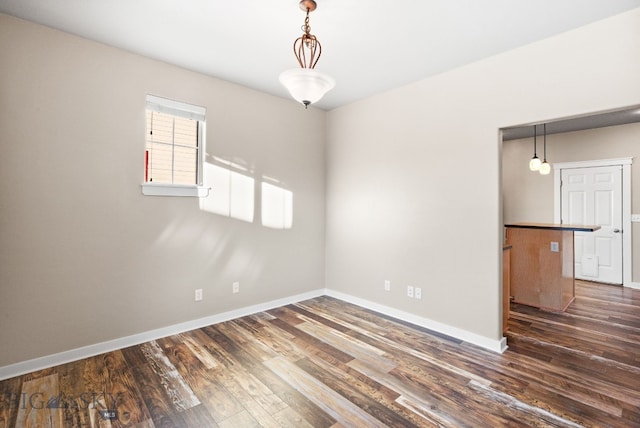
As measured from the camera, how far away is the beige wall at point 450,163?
2.46 m

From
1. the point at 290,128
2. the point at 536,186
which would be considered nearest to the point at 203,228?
the point at 290,128

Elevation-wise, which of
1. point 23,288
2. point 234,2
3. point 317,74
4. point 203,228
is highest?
point 234,2

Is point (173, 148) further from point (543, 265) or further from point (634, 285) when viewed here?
point (634, 285)

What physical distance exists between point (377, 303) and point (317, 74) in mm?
3021

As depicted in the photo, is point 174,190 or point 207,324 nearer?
point 174,190

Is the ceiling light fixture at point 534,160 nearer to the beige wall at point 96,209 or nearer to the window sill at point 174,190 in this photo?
the beige wall at point 96,209

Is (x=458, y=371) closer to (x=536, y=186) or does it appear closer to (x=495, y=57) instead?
(x=495, y=57)

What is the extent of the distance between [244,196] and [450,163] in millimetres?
2375

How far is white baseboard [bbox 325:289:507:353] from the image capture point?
115 inches

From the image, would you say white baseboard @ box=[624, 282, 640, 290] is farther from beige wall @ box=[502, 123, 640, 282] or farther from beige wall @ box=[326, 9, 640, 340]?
beige wall @ box=[326, 9, 640, 340]

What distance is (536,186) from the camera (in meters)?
6.24

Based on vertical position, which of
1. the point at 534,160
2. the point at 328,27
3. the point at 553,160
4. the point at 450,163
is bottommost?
the point at 450,163

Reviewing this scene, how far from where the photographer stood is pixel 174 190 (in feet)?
10.4

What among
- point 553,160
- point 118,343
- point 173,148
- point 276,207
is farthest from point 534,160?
point 118,343
